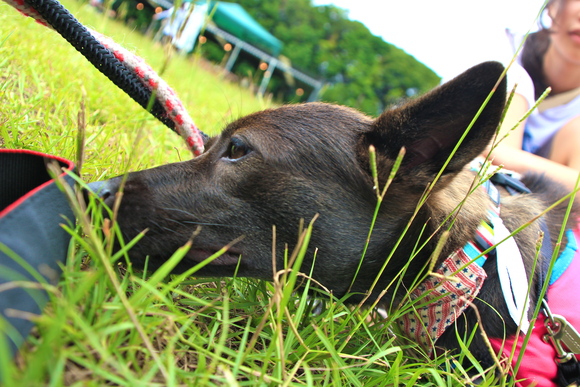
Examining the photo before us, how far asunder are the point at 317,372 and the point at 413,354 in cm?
67

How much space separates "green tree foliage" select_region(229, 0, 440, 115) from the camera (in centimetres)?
4053

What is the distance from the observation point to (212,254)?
1627 millimetres

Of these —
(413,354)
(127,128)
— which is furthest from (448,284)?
(127,128)

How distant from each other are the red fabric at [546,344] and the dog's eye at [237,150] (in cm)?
140

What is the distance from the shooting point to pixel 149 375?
2.77 feet

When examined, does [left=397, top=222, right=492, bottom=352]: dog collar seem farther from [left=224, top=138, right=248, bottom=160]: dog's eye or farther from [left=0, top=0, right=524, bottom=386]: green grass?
[left=224, top=138, right=248, bottom=160]: dog's eye

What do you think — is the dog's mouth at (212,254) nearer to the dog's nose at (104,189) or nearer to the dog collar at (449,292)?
the dog's nose at (104,189)

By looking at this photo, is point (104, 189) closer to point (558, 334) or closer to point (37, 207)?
point (37, 207)

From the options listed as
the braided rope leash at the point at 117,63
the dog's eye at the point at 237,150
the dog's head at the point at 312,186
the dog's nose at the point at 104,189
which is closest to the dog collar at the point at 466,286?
the dog's head at the point at 312,186

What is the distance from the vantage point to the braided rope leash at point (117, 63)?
1683mm

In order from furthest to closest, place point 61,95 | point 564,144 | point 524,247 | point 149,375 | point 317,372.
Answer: point 564,144 → point 61,95 → point 524,247 → point 317,372 → point 149,375

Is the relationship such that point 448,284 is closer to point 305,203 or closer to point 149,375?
point 305,203

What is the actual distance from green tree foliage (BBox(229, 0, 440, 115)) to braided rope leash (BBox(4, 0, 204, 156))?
38.5 metres

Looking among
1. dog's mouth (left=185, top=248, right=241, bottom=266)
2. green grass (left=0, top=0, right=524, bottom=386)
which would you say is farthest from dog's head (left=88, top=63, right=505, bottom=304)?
green grass (left=0, top=0, right=524, bottom=386)
